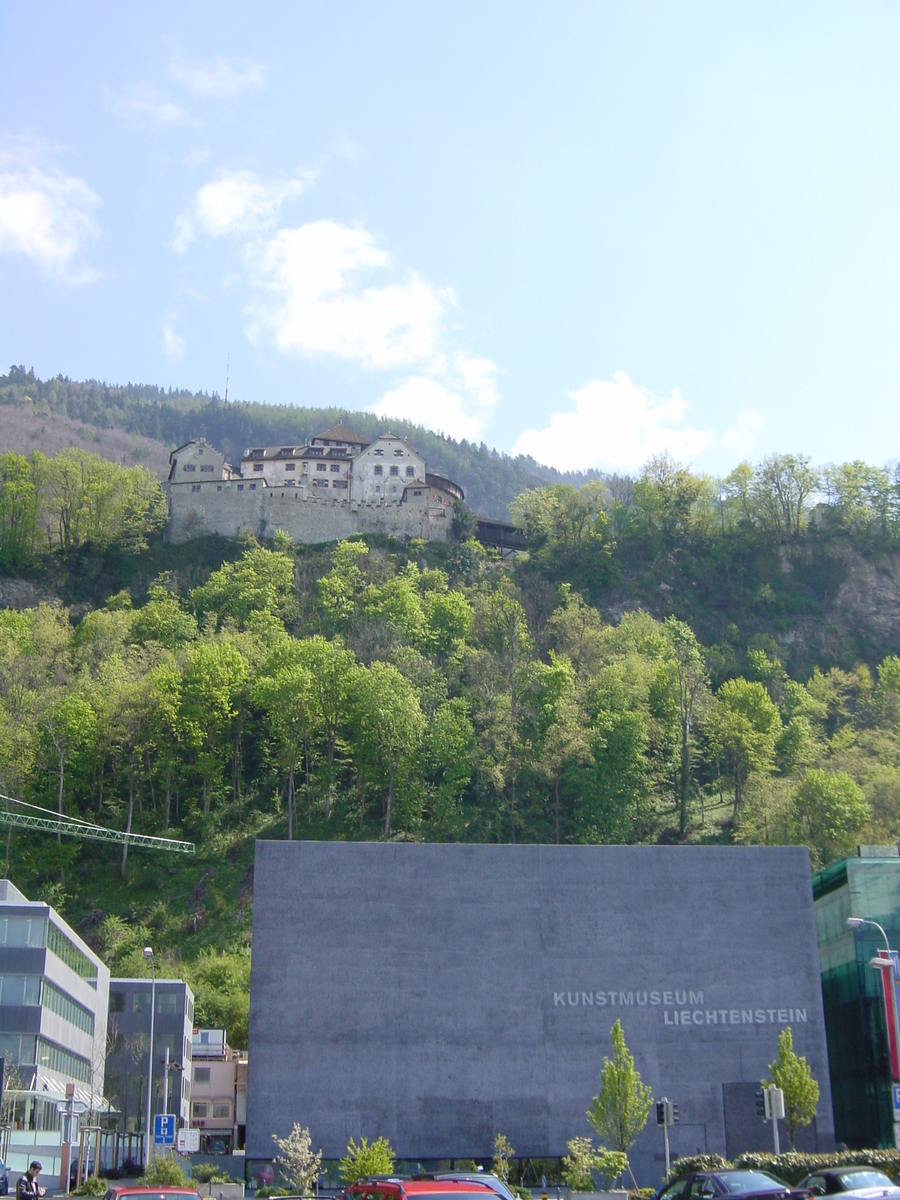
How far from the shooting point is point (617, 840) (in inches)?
3150

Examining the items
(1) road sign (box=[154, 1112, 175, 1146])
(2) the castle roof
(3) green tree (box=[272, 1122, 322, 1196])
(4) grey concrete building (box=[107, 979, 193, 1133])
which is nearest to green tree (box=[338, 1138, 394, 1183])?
(3) green tree (box=[272, 1122, 322, 1196])

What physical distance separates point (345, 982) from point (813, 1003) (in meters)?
16.8

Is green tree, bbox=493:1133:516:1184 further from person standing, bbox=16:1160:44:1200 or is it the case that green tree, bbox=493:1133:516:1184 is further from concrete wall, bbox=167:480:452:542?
concrete wall, bbox=167:480:452:542

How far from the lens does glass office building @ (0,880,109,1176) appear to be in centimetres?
4772

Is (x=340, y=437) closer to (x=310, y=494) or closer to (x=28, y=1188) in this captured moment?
(x=310, y=494)

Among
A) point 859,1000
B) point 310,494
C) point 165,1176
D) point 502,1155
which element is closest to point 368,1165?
point 165,1176

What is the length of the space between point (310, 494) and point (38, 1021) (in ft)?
259

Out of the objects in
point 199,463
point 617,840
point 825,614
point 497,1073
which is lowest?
point 497,1073

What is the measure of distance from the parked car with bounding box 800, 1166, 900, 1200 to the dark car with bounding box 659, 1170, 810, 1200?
494 millimetres

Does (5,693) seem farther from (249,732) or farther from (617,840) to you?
(617,840)

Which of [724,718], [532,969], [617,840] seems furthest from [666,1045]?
[724,718]

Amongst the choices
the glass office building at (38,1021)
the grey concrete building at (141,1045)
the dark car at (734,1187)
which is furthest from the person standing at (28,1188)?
the grey concrete building at (141,1045)

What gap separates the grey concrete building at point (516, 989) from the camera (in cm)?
4412

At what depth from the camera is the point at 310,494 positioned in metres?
125
